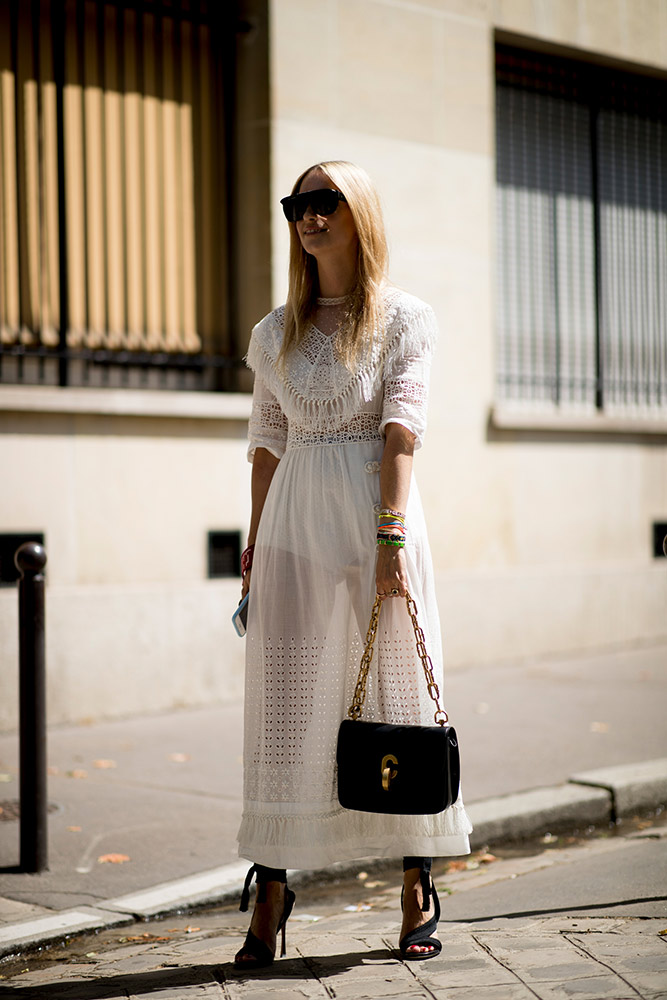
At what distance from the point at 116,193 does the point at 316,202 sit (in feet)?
15.9

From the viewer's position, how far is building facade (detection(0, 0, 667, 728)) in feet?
25.6

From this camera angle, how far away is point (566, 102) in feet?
35.8

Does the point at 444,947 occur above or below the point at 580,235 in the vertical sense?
below

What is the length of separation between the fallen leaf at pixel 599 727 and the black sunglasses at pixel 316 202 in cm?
421

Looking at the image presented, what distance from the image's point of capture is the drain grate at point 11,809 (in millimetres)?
5382

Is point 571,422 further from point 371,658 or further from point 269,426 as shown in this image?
point 371,658

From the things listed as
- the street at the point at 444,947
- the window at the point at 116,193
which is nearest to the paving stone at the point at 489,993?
the street at the point at 444,947

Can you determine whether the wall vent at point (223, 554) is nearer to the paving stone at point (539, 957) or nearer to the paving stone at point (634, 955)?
the paving stone at point (539, 957)

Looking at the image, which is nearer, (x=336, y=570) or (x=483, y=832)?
(x=336, y=570)

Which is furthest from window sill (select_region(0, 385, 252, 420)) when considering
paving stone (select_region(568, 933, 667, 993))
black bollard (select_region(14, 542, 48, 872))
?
paving stone (select_region(568, 933, 667, 993))

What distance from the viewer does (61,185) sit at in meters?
7.98

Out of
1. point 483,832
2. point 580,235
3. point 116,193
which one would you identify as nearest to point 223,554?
point 116,193

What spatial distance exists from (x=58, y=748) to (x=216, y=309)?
329cm

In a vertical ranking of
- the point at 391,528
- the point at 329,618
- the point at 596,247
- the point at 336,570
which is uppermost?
the point at 596,247
